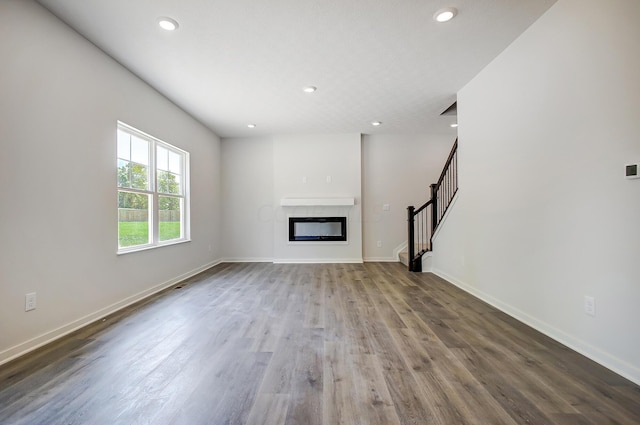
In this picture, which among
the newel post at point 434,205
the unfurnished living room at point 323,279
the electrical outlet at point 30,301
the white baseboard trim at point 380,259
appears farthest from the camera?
the white baseboard trim at point 380,259

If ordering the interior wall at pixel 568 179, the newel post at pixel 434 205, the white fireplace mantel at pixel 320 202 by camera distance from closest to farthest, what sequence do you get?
the interior wall at pixel 568 179 → the newel post at pixel 434 205 → the white fireplace mantel at pixel 320 202

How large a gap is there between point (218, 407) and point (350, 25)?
2.97m

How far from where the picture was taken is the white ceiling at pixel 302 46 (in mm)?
A: 2205

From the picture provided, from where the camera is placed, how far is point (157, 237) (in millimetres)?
3793

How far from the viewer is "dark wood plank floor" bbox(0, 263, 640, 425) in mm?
1402

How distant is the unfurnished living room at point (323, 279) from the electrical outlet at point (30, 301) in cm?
1

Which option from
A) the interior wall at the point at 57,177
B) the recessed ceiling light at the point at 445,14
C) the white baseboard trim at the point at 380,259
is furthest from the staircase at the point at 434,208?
the interior wall at the point at 57,177

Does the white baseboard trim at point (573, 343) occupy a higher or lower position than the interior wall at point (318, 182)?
lower

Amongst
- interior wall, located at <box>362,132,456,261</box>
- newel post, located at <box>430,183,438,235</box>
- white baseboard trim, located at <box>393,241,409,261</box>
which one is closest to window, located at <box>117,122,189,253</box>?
interior wall, located at <box>362,132,456,261</box>

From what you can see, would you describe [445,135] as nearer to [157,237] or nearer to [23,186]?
[157,237]

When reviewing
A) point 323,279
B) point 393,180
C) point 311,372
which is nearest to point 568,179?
point 311,372

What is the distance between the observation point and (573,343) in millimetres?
2045

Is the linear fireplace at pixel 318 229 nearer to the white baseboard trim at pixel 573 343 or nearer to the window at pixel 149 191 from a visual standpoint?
the window at pixel 149 191

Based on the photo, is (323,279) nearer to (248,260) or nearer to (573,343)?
(248,260)
